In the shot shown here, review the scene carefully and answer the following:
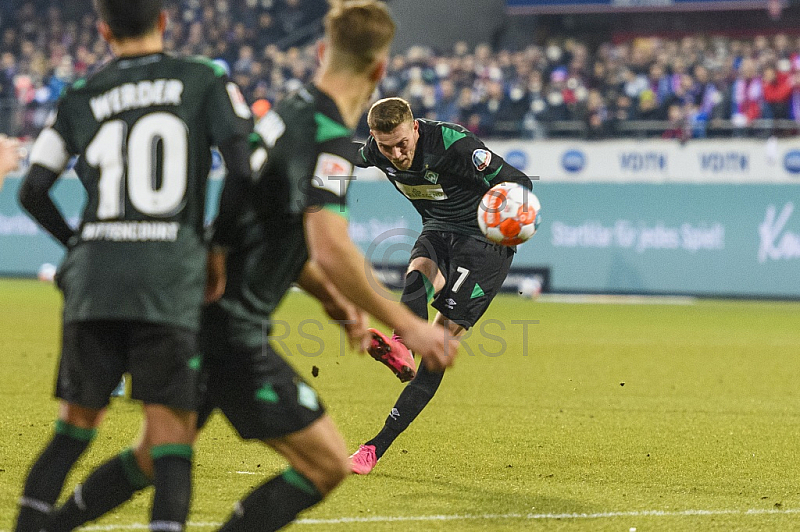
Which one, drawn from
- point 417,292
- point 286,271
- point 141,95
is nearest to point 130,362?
point 286,271

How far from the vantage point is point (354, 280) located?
352cm

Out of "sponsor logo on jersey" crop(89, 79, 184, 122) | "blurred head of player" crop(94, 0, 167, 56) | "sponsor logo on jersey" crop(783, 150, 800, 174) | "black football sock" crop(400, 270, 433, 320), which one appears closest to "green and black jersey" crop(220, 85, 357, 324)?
"sponsor logo on jersey" crop(89, 79, 184, 122)

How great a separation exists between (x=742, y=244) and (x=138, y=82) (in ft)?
58.8

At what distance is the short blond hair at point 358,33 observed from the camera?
3.65 metres

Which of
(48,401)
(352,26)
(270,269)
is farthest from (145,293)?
(48,401)

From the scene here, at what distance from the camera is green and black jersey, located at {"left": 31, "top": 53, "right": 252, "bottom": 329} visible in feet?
11.6

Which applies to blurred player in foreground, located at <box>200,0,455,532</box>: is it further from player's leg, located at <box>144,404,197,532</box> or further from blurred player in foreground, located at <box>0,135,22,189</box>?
blurred player in foreground, located at <box>0,135,22,189</box>

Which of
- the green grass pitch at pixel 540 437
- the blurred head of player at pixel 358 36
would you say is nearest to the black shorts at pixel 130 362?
the blurred head of player at pixel 358 36

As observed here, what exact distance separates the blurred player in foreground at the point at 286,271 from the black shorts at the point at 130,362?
206 mm

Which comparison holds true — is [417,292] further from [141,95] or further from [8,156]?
[141,95]

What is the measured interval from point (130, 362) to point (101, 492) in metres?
0.54

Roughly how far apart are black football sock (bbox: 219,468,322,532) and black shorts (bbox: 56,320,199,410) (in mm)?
437

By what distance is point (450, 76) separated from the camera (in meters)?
24.6

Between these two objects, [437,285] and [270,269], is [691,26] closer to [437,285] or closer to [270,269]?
[437,285]
